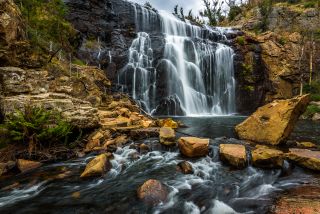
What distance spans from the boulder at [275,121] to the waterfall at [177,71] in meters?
11.3

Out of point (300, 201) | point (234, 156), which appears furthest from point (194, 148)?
point (300, 201)

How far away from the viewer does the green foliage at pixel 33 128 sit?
615 cm

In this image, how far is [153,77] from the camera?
64.6 feet

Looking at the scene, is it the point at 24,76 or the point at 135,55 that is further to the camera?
the point at 135,55

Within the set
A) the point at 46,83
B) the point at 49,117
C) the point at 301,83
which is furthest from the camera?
the point at 301,83

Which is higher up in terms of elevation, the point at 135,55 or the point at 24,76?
the point at 135,55

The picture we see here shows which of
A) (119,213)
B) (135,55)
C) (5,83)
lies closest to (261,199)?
(119,213)

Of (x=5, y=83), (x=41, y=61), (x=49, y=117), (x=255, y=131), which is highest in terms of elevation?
(x=41, y=61)

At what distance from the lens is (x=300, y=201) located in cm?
385

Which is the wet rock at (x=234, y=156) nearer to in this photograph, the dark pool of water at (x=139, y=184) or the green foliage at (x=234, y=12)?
the dark pool of water at (x=139, y=184)

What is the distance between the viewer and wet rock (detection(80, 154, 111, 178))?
534 cm

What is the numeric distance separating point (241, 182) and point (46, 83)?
7640 mm

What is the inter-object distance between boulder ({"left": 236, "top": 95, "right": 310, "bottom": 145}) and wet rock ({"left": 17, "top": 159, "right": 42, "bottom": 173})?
6.62m

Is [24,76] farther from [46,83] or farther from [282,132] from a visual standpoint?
[282,132]
